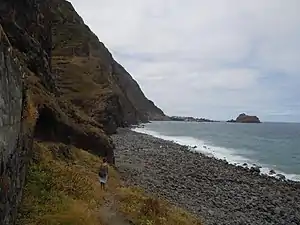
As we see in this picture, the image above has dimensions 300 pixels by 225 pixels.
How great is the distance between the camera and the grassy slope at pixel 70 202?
14.3 metres

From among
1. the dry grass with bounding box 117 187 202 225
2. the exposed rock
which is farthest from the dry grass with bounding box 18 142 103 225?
the dry grass with bounding box 117 187 202 225

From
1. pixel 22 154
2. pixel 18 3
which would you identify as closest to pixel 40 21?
pixel 18 3

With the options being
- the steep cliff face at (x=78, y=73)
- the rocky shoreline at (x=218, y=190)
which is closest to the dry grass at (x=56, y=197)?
the rocky shoreline at (x=218, y=190)

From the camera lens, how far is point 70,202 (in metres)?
15.9

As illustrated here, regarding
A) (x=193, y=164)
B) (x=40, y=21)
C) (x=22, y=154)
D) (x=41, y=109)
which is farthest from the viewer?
(x=193, y=164)

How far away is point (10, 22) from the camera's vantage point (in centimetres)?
2834

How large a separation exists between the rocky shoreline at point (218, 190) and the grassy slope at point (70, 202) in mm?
6124

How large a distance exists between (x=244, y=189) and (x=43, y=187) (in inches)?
1006

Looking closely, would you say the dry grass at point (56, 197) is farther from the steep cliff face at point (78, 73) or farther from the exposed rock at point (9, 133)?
the steep cliff face at point (78, 73)

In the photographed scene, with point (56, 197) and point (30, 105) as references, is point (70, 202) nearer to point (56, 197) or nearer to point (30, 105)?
point (56, 197)

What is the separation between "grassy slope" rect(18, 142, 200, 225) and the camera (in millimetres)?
14289

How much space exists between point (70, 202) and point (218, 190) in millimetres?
21547

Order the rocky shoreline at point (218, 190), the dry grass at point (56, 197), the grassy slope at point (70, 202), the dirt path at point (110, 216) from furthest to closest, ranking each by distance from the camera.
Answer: the rocky shoreline at point (218, 190), the dirt path at point (110, 216), the grassy slope at point (70, 202), the dry grass at point (56, 197)

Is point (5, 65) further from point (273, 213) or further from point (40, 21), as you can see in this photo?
point (40, 21)
